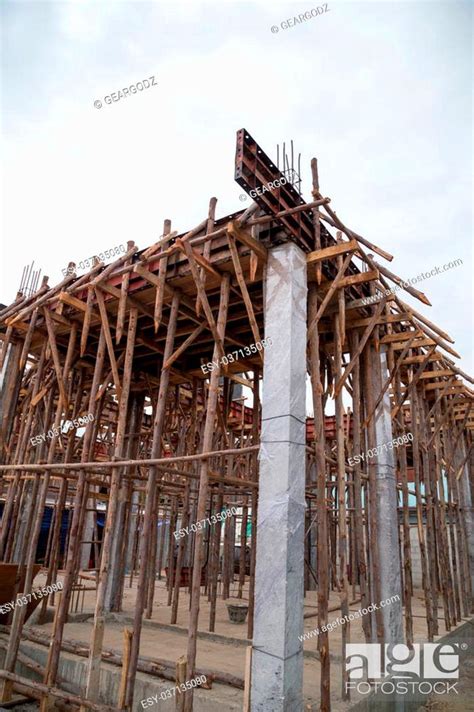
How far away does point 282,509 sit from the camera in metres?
5.73

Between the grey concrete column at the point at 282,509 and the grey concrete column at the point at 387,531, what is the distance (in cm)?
300

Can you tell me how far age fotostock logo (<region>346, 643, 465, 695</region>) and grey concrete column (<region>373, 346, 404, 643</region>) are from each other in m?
0.28

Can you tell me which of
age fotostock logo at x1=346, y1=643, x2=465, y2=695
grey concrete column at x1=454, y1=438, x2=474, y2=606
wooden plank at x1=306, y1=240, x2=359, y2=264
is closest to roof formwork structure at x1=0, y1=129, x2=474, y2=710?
wooden plank at x1=306, y1=240, x2=359, y2=264

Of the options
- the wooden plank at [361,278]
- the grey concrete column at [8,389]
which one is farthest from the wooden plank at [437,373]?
the grey concrete column at [8,389]

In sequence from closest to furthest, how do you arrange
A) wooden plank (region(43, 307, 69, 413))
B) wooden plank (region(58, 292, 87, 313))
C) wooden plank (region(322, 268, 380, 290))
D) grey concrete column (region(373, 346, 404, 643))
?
wooden plank (region(322, 268, 380, 290)) → grey concrete column (region(373, 346, 404, 643)) → wooden plank (region(43, 307, 69, 413)) → wooden plank (region(58, 292, 87, 313))

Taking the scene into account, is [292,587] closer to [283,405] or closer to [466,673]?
[283,405]

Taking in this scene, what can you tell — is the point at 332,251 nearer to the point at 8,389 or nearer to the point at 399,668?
the point at 399,668

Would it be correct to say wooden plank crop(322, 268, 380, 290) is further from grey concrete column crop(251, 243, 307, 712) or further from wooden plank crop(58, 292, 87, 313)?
wooden plank crop(58, 292, 87, 313)

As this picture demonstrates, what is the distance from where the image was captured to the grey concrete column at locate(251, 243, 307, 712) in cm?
534

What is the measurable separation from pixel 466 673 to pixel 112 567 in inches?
327

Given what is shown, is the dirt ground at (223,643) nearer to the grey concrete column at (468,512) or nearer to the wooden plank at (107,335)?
the grey concrete column at (468,512)

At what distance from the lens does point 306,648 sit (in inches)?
348

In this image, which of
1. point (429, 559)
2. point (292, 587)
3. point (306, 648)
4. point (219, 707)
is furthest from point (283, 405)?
point (429, 559)

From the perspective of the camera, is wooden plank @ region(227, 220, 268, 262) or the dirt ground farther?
the dirt ground
